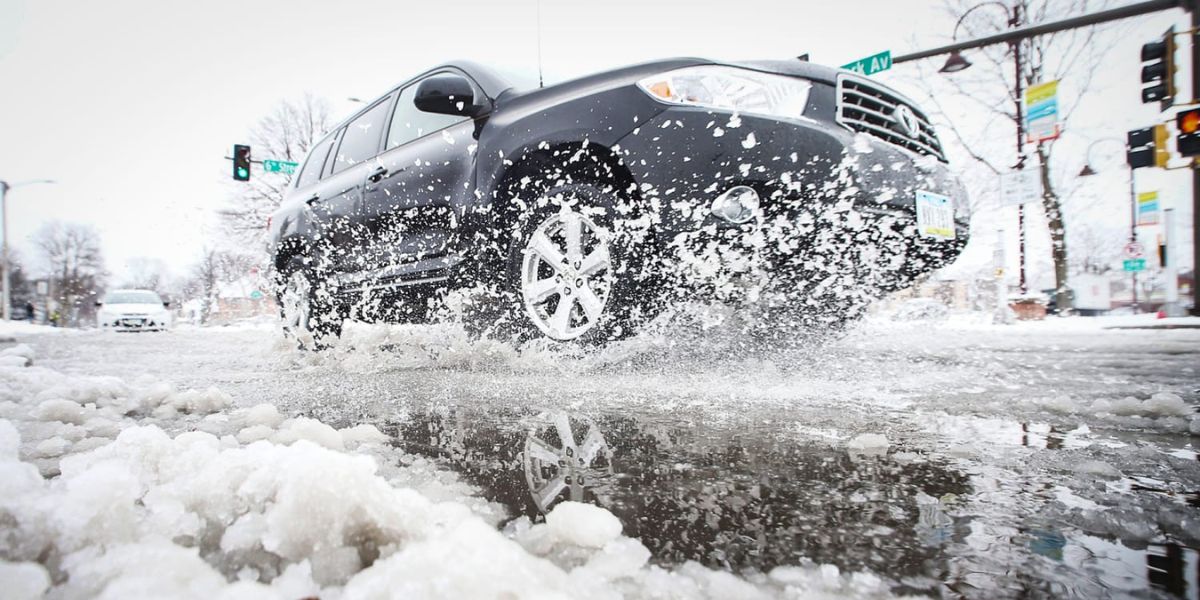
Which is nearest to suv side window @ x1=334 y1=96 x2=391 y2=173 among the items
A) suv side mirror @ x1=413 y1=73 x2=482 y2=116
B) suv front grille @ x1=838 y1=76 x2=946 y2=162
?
suv side mirror @ x1=413 y1=73 x2=482 y2=116

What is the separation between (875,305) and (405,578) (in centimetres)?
402

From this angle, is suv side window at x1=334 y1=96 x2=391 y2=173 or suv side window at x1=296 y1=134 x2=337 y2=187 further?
suv side window at x1=296 y1=134 x2=337 y2=187

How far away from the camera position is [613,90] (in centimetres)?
264

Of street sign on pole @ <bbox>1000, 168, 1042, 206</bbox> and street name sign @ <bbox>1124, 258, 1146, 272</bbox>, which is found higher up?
street sign on pole @ <bbox>1000, 168, 1042, 206</bbox>

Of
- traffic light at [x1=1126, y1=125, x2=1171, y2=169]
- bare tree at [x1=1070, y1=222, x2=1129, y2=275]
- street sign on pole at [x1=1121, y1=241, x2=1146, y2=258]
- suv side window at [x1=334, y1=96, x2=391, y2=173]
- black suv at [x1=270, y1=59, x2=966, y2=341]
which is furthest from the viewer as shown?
bare tree at [x1=1070, y1=222, x2=1129, y2=275]

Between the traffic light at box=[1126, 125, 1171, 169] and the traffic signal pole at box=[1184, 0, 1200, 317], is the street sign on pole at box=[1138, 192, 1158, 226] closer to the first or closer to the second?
the traffic signal pole at box=[1184, 0, 1200, 317]

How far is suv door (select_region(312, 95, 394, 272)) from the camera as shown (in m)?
4.10

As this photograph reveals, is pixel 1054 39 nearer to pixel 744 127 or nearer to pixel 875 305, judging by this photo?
pixel 875 305

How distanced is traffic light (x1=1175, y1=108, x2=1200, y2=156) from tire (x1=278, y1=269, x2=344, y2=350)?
41.3 feet

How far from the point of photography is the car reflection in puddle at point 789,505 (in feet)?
2.40

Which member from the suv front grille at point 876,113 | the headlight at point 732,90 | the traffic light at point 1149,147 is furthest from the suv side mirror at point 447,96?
the traffic light at point 1149,147

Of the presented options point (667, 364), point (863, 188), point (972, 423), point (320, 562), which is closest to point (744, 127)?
point (863, 188)

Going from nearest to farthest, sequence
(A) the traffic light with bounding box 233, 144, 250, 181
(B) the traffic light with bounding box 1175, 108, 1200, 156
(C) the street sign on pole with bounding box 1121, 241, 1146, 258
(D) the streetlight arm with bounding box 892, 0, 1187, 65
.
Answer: (D) the streetlight arm with bounding box 892, 0, 1187, 65, (B) the traffic light with bounding box 1175, 108, 1200, 156, (A) the traffic light with bounding box 233, 144, 250, 181, (C) the street sign on pole with bounding box 1121, 241, 1146, 258

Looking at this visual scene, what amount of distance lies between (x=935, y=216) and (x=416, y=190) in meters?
2.80
